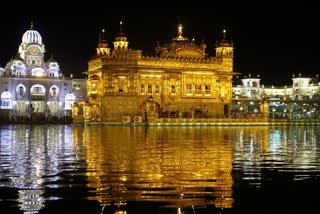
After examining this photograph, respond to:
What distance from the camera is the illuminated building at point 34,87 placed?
8231cm

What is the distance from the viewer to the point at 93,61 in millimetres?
67000

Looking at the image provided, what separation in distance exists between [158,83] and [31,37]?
37253 mm

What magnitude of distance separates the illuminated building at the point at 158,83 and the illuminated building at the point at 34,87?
1757cm

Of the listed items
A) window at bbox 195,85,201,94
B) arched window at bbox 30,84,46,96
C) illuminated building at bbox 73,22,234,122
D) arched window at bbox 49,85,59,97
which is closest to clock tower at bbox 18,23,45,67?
arched window at bbox 30,84,46,96

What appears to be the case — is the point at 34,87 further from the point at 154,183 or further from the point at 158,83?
the point at 154,183

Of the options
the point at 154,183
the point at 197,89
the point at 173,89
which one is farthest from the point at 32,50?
the point at 154,183

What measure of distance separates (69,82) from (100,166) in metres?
76.1

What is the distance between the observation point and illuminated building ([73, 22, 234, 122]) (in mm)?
61906

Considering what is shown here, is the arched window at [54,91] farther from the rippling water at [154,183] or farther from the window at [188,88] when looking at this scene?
the rippling water at [154,183]

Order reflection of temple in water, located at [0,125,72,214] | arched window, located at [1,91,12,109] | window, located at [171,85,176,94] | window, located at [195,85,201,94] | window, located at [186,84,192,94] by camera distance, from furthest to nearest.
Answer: arched window, located at [1,91,12,109], window, located at [195,85,201,94], window, located at [186,84,192,94], window, located at [171,85,176,94], reflection of temple in water, located at [0,125,72,214]

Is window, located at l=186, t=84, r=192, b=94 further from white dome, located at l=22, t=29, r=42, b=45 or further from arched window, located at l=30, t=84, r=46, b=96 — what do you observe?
white dome, located at l=22, t=29, r=42, b=45

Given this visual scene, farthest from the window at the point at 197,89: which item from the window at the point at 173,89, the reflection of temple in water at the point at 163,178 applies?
the reflection of temple in water at the point at 163,178

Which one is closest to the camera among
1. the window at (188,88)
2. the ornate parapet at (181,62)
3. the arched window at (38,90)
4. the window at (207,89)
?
the ornate parapet at (181,62)

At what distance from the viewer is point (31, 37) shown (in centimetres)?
9256
